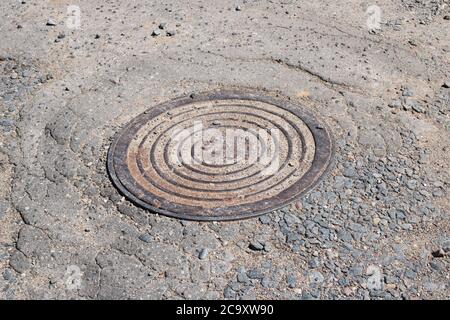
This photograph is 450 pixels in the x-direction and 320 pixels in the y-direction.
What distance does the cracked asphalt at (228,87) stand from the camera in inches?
152

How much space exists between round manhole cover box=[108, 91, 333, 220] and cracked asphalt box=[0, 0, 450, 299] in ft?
0.39

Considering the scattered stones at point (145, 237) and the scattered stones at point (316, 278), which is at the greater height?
the scattered stones at point (316, 278)

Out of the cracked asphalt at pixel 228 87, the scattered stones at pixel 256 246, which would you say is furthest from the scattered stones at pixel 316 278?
the scattered stones at pixel 256 246

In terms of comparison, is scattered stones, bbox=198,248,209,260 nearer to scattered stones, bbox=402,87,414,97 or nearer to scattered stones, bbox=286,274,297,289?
scattered stones, bbox=286,274,297,289

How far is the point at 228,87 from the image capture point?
18.3 ft

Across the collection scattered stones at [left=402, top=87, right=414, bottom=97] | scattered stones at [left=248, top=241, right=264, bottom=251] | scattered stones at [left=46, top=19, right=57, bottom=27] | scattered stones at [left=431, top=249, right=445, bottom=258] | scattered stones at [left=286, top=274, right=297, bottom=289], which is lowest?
scattered stones at [left=46, top=19, right=57, bottom=27]

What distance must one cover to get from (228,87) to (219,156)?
3.34ft

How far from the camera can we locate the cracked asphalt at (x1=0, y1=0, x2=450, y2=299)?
3850 millimetres

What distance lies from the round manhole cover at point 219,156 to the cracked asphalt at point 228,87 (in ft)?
0.39

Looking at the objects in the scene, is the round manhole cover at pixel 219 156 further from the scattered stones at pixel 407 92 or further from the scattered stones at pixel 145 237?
the scattered stones at pixel 407 92

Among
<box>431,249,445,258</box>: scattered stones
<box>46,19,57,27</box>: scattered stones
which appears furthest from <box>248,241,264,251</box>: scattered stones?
<box>46,19,57,27</box>: scattered stones

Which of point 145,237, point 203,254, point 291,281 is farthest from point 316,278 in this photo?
point 145,237
